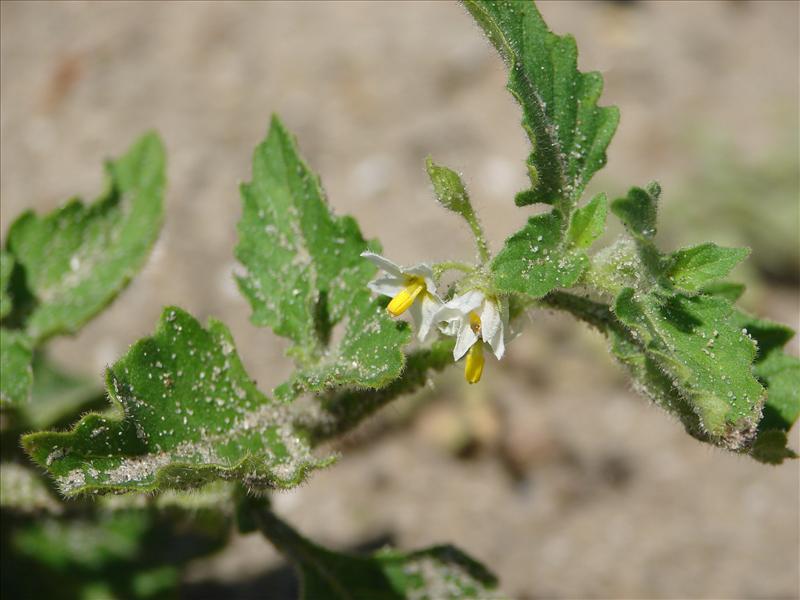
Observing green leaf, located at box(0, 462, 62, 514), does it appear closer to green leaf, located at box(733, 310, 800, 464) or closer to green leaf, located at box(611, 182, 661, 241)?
green leaf, located at box(611, 182, 661, 241)

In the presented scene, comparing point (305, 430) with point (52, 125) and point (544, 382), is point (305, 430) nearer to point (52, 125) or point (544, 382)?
point (544, 382)

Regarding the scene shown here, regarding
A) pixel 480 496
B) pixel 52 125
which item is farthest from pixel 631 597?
pixel 52 125

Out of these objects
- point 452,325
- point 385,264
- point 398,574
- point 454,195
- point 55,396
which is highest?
point 55,396

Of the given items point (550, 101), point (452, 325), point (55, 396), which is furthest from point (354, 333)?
point (55, 396)

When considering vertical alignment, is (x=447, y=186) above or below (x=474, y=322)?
above

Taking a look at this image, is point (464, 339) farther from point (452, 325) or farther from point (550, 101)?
point (550, 101)
